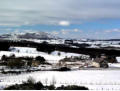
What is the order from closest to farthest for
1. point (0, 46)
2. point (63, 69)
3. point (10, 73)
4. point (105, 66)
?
point (10, 73), point (63, 69), point (105, 66), point (0, 46)

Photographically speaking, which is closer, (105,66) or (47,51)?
(105,66)

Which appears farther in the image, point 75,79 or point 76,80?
point 75,79

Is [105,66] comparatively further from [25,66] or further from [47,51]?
[47,51]

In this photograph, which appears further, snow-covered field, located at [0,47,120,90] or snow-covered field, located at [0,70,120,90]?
snow-covered field, located at [0,47,120,90]

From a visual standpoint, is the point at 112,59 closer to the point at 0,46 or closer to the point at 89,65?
the point at 89,65

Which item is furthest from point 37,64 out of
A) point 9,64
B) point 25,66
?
point 9,64

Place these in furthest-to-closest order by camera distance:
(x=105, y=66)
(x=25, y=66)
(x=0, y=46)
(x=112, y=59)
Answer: (x=0, y=46) → (x=112, y=59) → (x=105, y=66) → (x=25, y=66)

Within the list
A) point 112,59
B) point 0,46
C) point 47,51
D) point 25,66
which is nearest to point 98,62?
point 112,59

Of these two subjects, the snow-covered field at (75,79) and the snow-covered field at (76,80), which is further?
the snow-covered field at (75,79)

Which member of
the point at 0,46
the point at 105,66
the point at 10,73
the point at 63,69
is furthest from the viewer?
the point at 0,46
